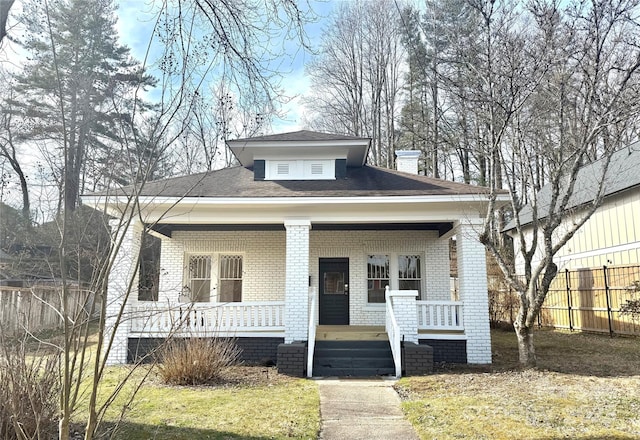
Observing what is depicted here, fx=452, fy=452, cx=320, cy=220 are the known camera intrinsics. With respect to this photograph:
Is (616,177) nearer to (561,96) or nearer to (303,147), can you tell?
(561,96)

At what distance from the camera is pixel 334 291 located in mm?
13781

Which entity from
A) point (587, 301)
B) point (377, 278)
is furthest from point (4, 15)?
point (587, 301)

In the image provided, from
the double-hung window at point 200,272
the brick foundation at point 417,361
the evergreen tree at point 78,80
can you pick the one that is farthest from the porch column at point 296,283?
the evergreen tree at point 78,80

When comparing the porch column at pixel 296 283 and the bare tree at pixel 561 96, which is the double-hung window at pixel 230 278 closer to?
the porch column at pixel 296 283

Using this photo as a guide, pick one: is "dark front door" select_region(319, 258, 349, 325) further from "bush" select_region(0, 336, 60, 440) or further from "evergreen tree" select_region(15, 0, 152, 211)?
"bush" select_region(0, 336, 60, 440)

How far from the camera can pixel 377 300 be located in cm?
1366

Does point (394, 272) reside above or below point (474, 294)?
above

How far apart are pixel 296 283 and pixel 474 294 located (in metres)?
4.12

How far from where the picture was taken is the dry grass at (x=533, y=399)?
5.39m

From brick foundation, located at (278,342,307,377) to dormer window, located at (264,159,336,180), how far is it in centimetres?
516

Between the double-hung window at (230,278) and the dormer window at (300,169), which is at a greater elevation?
the dormer window at (300,169)

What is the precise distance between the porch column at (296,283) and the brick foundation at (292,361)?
103cm

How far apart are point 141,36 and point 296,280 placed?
687cm

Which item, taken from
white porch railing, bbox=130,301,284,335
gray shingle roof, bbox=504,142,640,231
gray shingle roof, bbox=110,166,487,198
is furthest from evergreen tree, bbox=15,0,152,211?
gray shingle roof, bbox=504,142,640,231
